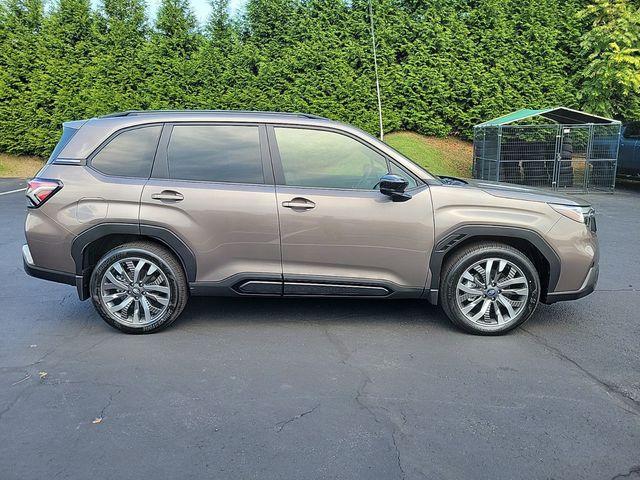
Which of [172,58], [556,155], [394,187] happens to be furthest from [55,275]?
[172,58]

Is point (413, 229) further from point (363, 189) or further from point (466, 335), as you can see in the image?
point (466, 335)

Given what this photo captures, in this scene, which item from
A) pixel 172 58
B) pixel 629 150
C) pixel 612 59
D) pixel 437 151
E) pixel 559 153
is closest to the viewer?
pixel 559 153

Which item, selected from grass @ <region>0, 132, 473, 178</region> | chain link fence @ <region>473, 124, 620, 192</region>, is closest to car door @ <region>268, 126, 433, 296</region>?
chain link fence @ <region>473, 124, 620, 192</region>

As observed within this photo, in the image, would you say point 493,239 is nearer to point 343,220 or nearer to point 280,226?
point 343,220

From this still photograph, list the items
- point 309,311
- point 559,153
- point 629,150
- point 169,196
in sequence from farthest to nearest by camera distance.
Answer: point 629,150 < point 559,153 < point 309,311 < point 169,196

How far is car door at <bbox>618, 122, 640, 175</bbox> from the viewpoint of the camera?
13.3 m

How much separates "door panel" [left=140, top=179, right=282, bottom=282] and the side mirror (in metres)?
0.88

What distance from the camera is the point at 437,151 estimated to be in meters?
15.7

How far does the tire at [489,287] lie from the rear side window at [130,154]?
2.60 meters

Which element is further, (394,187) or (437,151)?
(437,151)

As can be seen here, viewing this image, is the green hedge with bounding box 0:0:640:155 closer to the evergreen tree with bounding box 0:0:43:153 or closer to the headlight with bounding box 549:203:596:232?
the evergreen tree with bounding box 0:0:43:153

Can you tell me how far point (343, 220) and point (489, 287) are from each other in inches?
51.1

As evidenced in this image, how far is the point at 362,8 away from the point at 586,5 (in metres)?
6.19

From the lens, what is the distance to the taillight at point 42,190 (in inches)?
171
